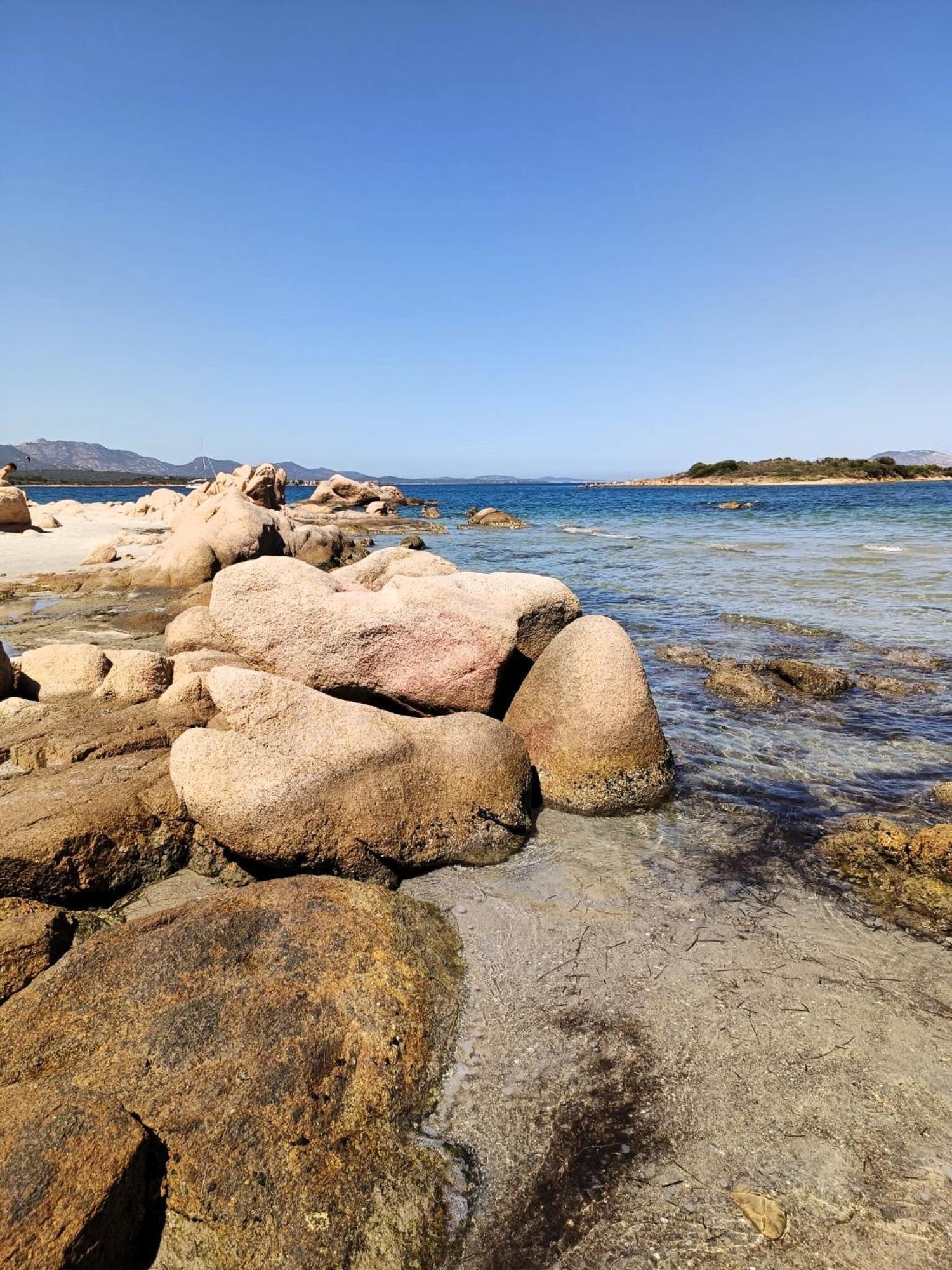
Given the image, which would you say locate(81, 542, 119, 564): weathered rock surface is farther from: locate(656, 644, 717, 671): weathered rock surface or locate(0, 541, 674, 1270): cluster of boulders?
locate(656, 644, 717, 671): weathered rock surface

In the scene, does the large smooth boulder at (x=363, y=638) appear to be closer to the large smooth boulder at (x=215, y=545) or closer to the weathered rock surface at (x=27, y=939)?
the weathered rock surface at (x=27, y=939)

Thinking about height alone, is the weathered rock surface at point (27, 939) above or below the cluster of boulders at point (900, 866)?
above

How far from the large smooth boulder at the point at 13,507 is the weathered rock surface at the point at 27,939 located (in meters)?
25.4

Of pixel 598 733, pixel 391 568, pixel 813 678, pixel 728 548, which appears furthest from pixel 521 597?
pixel 728 548

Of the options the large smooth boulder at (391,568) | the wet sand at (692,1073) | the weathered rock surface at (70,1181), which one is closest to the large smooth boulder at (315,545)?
the large smooth boulder at (391,568)

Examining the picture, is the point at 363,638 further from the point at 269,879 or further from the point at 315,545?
the point at 315,545

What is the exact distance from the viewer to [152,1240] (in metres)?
2.14

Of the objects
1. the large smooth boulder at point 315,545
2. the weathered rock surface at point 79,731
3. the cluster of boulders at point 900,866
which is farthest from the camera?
the large smooth boulder at point 315,545

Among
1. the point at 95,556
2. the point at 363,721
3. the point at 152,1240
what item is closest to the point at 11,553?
the point at 95,556

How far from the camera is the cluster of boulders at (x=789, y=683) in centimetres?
793

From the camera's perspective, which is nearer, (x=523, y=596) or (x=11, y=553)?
(x=523, y=596)

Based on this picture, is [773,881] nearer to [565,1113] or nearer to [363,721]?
[565,1113]

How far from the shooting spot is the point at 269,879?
416 centimetres

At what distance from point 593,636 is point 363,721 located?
2238mm
